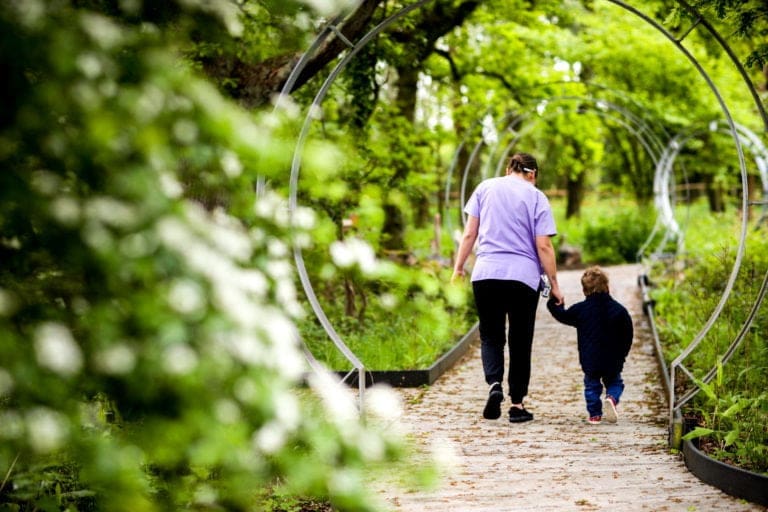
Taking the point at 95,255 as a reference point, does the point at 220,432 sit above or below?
below

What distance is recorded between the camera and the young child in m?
6.66

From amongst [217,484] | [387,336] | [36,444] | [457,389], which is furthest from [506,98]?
[36,444]

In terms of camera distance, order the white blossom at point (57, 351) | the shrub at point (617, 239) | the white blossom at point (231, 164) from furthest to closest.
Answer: the shrub at point (617, 239) < the white blossom at point (231, 164) < the white blossom at point (57, 351)

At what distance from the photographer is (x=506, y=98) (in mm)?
17781

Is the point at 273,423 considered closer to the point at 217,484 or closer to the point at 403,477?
the point at 403,477

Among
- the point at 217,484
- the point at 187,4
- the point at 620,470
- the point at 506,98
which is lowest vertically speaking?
the point at 620,470

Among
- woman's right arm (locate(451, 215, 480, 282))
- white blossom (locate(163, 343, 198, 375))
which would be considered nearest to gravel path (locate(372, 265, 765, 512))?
white blossom (locate(163, 343, 198, 375))

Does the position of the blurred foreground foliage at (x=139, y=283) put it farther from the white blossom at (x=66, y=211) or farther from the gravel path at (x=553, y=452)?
the gravel path at (x=553, y=452)

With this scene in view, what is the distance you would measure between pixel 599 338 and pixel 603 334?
4 centimetres

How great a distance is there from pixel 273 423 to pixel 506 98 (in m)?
16.3

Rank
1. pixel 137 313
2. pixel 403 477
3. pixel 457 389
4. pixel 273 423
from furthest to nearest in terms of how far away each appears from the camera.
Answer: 1. pixel 457 389
2. pixel 403 477
3. pixel 273 423
4. pixel 137 313

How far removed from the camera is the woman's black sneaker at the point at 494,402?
6.76m

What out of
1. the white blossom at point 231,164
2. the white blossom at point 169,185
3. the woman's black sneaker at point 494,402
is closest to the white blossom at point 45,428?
the white blossom at point 169,185

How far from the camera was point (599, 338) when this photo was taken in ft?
21.9
